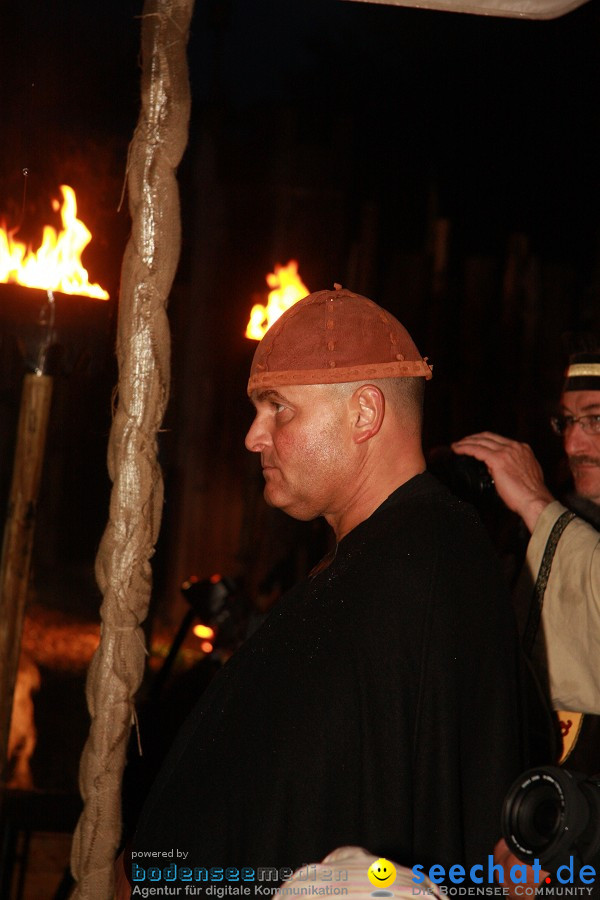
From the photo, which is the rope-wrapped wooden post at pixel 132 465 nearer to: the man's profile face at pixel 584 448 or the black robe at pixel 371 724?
the black robe at pixel 371 724

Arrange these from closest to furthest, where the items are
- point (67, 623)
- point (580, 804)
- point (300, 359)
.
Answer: point (580, 804) < point (300, 359) < point (67, 623)

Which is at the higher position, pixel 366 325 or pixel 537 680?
pixel 366 325

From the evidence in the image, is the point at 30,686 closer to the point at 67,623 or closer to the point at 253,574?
the point at 67,623

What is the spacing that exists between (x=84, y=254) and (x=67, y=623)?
2.09m

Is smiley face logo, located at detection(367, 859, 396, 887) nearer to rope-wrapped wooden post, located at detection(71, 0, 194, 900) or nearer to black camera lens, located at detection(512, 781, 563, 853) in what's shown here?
black camera lens, located at detection(512, 781, 563, 853)

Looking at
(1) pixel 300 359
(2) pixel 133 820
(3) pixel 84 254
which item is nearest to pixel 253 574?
(2) pixel 133 820

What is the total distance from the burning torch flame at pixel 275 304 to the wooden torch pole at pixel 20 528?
2.52 feet

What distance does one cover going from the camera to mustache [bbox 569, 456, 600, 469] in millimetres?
2915

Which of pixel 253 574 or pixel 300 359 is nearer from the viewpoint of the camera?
pixel 300 359

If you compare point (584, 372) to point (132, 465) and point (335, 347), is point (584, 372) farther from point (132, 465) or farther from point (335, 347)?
point (132, 465)

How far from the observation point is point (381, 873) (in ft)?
3.06

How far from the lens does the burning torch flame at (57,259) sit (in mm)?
2588

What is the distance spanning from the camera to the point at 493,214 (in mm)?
6723

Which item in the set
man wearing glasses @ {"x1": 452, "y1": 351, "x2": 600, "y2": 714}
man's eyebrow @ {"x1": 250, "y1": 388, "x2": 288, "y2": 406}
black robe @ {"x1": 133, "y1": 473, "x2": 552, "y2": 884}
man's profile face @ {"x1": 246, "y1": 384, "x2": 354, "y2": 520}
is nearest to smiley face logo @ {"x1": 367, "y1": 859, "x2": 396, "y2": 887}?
black robe @ {"x1": 133, "y1": 473, "x2": 552, "y2": 884}
